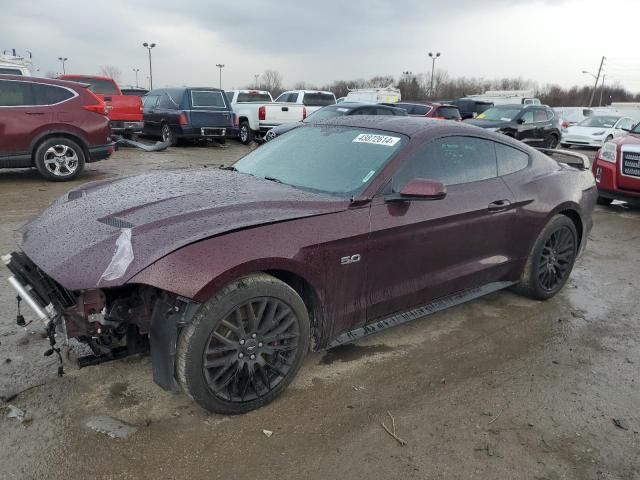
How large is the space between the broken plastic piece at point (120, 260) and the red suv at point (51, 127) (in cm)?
715

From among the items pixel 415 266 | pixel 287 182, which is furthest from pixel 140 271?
pixel 415 266

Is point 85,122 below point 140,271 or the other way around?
the other way around

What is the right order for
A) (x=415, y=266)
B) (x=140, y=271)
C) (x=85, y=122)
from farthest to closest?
(x=85, y=122) < (x=415, y=266) < (x=140, y=271)

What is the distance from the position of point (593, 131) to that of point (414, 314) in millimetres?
19800

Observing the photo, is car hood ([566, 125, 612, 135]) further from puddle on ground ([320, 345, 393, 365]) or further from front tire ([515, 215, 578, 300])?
puddle on ground ([320, 345, 393, 365])

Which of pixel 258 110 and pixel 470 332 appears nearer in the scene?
pixel 470 332

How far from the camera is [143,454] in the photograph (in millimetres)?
2488

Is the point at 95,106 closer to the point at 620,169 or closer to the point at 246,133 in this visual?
the point at 246,133

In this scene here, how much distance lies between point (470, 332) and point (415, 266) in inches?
38.3

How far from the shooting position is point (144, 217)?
108 inches

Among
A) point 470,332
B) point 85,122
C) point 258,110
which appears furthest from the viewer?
point 258,110

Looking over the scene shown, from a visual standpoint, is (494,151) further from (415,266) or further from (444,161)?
(415,266)

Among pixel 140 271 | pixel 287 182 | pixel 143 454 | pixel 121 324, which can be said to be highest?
pixel 287 182

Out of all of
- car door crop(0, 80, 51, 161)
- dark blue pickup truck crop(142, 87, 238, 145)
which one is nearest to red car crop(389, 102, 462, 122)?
dark blue pickup truck crop(142, 87, 238, 145)
